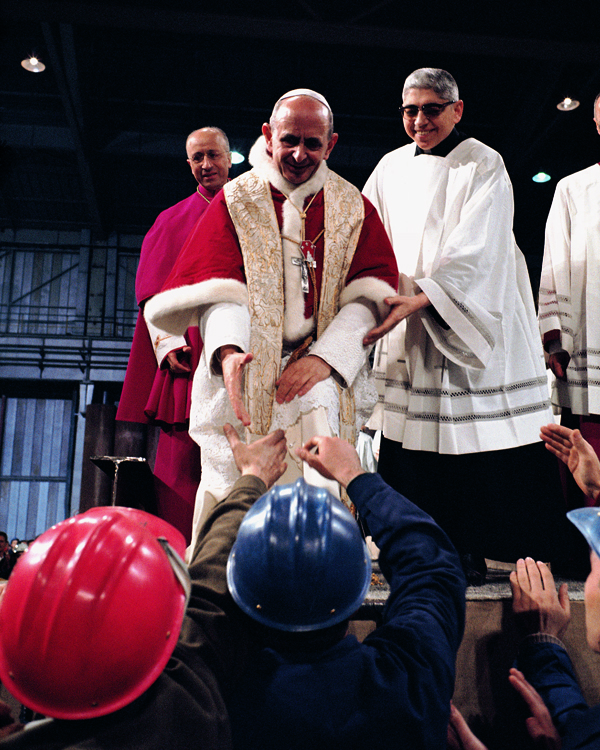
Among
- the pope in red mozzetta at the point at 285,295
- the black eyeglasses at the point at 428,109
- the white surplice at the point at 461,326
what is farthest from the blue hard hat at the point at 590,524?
the black eyeglasses at the point at 428,109

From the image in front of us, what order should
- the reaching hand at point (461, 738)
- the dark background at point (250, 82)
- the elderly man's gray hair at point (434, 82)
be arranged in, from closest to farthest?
the reaching hand at point (461, 738)
the elderly man's gray hair at point (434, 82)
the dark background at point (250, 82)

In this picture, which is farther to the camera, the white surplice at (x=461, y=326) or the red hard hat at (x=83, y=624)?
the white surplice at (x=461, y=326)

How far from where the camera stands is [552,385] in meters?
3.29

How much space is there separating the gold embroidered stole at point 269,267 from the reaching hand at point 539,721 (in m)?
0.93

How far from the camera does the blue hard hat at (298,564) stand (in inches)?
50.9

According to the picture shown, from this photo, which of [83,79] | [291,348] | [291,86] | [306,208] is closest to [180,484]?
[291,348]

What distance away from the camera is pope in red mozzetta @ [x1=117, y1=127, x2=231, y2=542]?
307cm

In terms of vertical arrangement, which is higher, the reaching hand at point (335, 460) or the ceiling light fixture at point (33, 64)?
the ceiling light fixture at point (33, 64)

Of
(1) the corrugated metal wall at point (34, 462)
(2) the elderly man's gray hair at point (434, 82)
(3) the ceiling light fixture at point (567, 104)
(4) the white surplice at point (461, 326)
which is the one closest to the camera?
(4) the white surplice at point (461, 326)

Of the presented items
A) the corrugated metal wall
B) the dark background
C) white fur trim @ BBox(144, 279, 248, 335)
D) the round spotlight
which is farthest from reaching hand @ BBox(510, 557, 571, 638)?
the corrugated metal wall

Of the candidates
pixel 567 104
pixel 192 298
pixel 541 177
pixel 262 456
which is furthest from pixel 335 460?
pixel 541 177

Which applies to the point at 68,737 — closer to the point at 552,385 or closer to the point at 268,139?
the point at 268,139

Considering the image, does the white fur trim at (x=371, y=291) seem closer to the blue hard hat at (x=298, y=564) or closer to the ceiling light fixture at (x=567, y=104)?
the blue hard hat at (x=298, y=564)

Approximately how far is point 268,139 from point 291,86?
24.0ft
